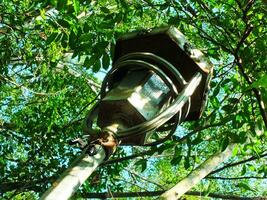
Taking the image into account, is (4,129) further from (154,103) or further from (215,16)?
(154,103)

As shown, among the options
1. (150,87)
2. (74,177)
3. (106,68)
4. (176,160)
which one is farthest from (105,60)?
(74,177)

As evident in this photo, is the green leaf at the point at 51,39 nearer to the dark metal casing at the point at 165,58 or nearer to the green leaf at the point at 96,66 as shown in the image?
the green leaf at the point at 96,66

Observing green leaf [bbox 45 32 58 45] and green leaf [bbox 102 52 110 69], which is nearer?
green leaf [bbox 102 52 110 69]

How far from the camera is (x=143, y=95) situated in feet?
5.35

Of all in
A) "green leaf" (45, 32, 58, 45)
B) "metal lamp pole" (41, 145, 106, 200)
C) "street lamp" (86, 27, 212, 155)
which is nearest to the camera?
"metal lamp pole" (41, 145, 106, 200)

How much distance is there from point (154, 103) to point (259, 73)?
1738 mm

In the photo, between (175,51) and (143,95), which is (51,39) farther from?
(143,95)

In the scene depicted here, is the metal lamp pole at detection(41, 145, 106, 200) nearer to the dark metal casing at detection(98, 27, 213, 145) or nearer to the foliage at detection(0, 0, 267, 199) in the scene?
the dark metal casing at detection(98, 27, 213, 145)

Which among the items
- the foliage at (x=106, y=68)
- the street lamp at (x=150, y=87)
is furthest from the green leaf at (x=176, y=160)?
the street lamp at (x=150, y=87)

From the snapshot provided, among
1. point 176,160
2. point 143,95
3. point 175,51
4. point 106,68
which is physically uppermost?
point 106,68

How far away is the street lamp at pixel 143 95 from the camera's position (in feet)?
4.48

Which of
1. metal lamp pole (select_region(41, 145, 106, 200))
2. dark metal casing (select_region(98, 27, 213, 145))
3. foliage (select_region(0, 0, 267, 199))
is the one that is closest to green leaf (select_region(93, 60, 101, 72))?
foliage (select_region(0, 0, 267, 199))

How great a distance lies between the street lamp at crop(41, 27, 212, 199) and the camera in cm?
136

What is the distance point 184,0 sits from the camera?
356cm
